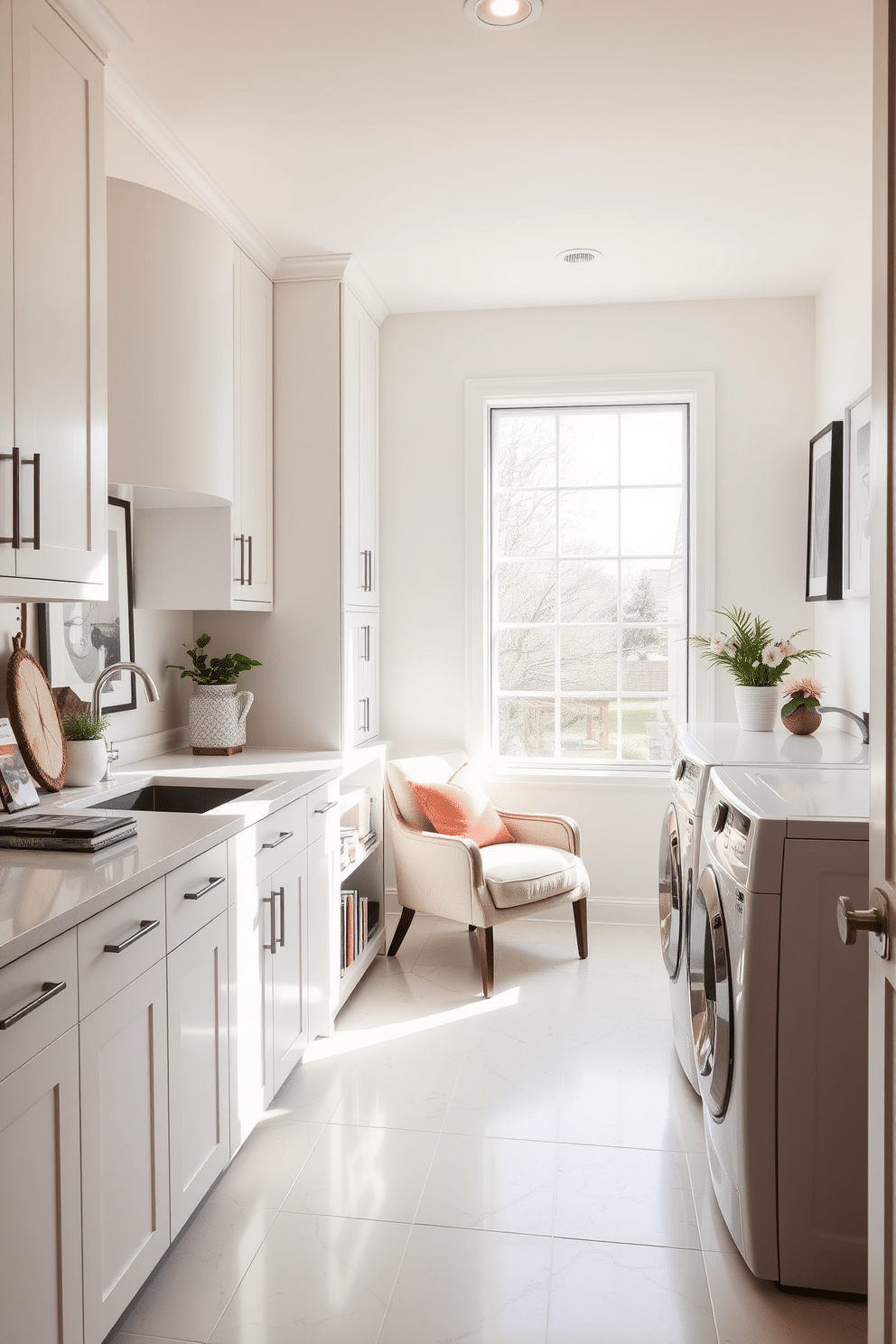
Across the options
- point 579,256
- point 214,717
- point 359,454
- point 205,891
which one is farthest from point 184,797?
point 579,256

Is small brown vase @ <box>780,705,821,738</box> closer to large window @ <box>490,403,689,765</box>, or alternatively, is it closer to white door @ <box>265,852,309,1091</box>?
large window @ <box>490,403,689,765</box>

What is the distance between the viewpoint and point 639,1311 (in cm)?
184

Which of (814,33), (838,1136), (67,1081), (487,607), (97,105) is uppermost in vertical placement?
(814,33)

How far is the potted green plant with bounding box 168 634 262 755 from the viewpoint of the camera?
3.25m

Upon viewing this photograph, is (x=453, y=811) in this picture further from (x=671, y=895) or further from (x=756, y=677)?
(x=756, y=677)

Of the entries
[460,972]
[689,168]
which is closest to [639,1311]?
[460,972]

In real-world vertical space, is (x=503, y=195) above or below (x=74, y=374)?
above

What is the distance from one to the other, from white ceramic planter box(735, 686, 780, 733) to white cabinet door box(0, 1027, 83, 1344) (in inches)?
99.8

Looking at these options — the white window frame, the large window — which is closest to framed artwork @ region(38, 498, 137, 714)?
the white window frame

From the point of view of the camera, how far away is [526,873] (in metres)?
3.47

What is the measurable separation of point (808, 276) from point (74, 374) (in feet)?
9.66

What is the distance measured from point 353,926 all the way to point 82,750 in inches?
49.7

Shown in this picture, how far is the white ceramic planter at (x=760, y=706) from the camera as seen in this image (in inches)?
132

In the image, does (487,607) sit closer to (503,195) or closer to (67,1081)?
(503,195)
